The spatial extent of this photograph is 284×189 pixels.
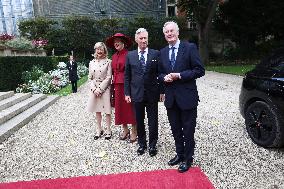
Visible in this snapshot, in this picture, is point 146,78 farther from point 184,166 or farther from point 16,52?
point 16,52

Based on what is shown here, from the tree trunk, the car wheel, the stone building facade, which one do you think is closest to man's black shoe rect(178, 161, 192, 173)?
the car wheel

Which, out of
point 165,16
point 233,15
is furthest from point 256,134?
point 165,16

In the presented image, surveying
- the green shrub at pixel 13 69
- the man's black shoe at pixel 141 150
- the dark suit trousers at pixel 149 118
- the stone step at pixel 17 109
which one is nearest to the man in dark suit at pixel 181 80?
the dark suit trousers at pixel 149 118

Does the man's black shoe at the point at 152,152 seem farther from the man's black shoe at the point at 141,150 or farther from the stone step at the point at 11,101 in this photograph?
the stone step at the point at 11,101

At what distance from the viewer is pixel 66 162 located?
199 inches

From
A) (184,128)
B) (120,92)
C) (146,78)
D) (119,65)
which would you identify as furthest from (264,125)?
(119,65)

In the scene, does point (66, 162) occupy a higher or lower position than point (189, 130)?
lower

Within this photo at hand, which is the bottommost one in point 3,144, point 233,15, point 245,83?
point 3,144

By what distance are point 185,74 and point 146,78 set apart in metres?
0.92

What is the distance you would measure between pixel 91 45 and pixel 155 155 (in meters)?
25.9

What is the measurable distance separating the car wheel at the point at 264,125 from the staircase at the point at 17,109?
4.83 metres

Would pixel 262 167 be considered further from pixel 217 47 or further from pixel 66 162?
pixel 217 47

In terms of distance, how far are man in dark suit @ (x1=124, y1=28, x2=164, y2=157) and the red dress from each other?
0.48m

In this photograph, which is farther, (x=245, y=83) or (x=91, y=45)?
(x=91, y=45)
